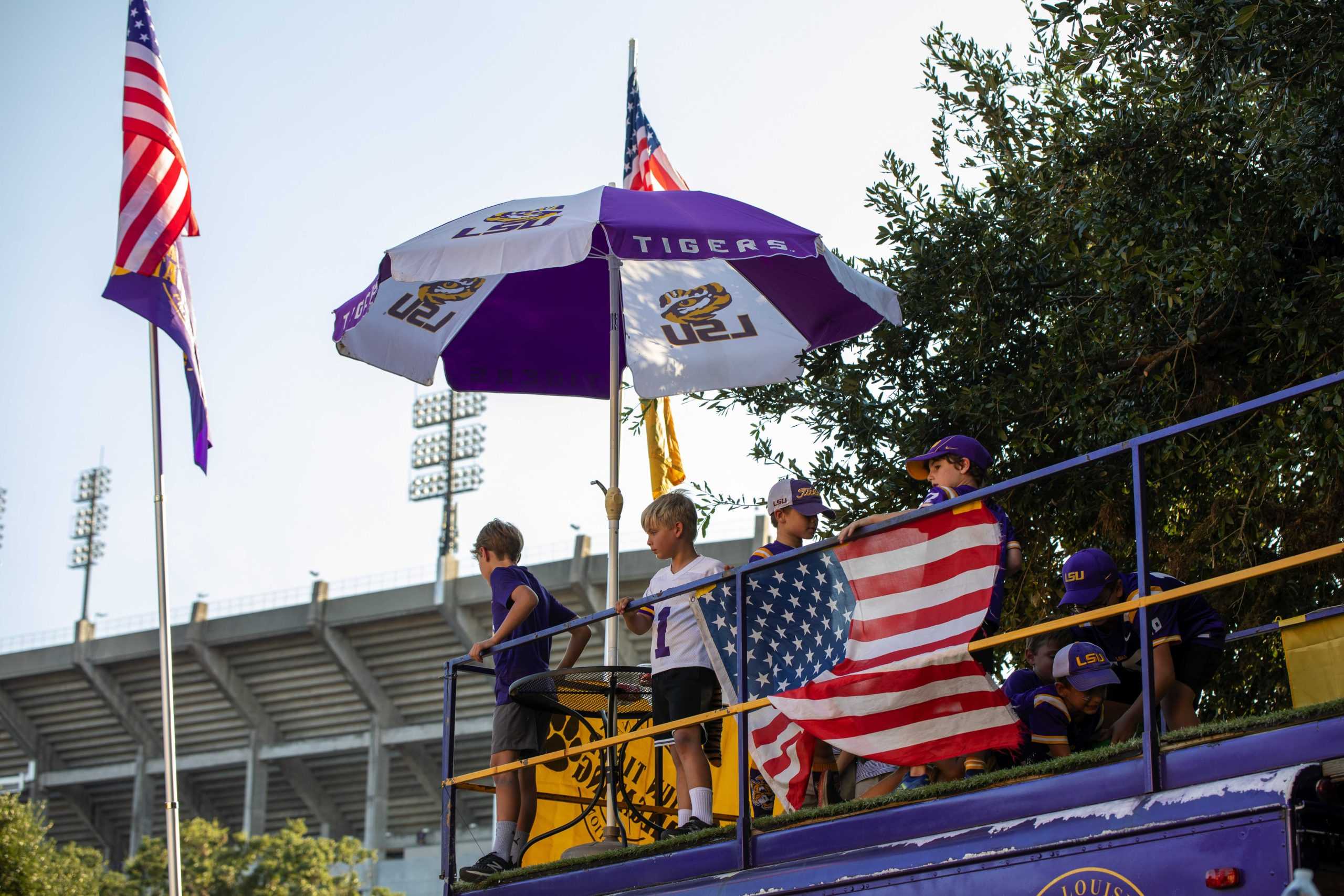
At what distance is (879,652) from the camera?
18.1 ft

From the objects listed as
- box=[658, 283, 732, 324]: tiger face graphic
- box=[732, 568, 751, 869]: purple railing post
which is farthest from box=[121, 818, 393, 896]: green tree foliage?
box=[732, 568, 751, 869]: purple railing post

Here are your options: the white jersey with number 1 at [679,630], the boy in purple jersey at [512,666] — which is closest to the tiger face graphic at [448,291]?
the boy in purple jersey at [512,666]

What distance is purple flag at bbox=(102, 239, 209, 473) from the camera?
12258 millimetres

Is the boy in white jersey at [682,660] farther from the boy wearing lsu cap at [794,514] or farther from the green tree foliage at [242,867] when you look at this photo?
the green tree foliage at [242,867]

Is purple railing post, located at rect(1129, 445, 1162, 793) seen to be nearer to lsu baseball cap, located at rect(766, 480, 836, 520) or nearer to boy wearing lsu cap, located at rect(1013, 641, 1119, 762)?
boy wearing lsu cap, located at rect(1013, 641, 1119, 762)

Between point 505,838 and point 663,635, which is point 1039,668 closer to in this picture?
point 663,635

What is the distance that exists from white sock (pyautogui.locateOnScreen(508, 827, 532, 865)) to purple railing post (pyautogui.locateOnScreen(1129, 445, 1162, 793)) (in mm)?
3572

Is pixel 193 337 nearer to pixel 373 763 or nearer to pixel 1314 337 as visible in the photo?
pixel 1314 337

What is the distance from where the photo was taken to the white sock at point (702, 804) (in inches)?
254

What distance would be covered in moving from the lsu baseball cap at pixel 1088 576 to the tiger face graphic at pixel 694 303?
3406 mm

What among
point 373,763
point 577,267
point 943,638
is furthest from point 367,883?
point 943,638

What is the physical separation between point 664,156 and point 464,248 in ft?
14.3

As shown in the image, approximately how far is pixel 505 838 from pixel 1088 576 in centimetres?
320

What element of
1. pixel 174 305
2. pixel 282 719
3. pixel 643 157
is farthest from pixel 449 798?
pixel 282 719
